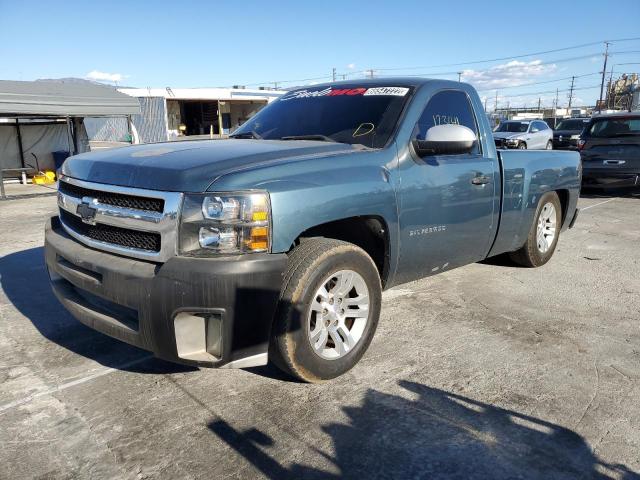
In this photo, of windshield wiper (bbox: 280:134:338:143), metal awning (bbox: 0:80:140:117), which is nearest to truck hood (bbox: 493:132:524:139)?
metal awning (bbox: 0:80:140:117)

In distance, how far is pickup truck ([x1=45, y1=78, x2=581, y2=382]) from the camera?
2605mm

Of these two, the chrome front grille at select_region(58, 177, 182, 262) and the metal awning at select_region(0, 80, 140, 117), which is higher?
the metal awning at select_region(0, 80, 140, 117)

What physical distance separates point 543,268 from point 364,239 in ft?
9.95

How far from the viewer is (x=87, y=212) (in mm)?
3047

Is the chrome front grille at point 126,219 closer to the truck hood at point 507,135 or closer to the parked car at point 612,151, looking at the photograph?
the parked car at point 612,151

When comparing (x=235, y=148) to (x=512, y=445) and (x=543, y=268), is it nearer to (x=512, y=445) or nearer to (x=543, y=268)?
(x=512, y=445)

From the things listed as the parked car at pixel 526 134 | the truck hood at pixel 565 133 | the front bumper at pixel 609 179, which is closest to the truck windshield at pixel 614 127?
the front bumper at pixel 609 179

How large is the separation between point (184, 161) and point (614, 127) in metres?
10.8

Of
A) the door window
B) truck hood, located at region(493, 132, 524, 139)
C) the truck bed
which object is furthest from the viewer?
truck hood, located at region(493, 132, 524, 139)

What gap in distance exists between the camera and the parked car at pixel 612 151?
1038 centimetres

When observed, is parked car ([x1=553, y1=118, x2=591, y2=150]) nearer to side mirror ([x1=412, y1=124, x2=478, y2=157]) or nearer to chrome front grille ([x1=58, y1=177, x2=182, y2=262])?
side mirror ([x1=412, y1=124, x2=478, y2=157])

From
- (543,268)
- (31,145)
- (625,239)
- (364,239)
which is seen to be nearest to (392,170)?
(364,239)

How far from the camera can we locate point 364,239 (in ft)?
11.7

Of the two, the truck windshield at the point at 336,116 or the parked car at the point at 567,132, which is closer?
the truck windshield at the point at 336,116
